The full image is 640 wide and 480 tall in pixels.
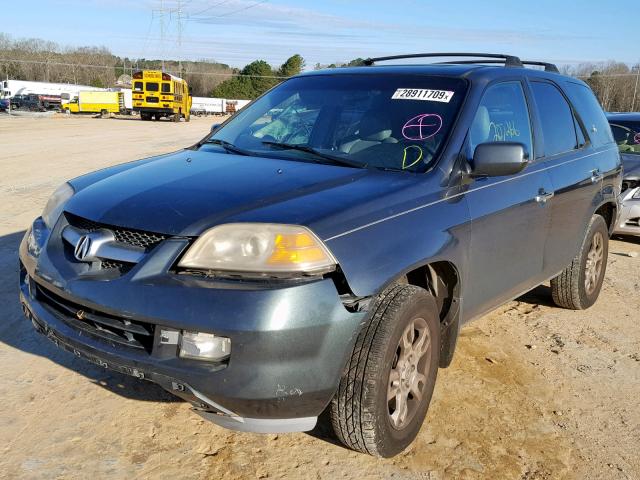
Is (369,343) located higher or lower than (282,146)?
lower

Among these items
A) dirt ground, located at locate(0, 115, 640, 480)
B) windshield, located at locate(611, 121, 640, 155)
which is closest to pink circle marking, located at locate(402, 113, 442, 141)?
dirt ground, located at locate(0, 115, 640, 480)

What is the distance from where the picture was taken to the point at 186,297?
2.37m

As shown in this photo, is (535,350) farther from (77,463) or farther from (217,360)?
(77,463)

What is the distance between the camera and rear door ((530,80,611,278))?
13.8ft

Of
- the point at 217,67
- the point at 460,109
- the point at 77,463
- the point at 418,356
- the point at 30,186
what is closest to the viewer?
the point at 77,463

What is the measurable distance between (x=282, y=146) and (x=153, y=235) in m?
1.29

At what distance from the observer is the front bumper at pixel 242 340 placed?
2326 mm

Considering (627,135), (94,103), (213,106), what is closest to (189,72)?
(213,106)

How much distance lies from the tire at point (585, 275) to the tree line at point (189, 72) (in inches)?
2638

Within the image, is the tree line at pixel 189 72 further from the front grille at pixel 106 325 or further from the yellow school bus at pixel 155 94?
the front grille at pixel 106 325

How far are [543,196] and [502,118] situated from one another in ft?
1.89

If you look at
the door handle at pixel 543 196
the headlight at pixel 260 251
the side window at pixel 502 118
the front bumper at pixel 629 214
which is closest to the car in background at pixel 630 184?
the front bumper at pixel 629 214

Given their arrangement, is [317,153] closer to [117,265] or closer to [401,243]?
[401,243]

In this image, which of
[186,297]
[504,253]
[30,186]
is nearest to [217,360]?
[186,297]
